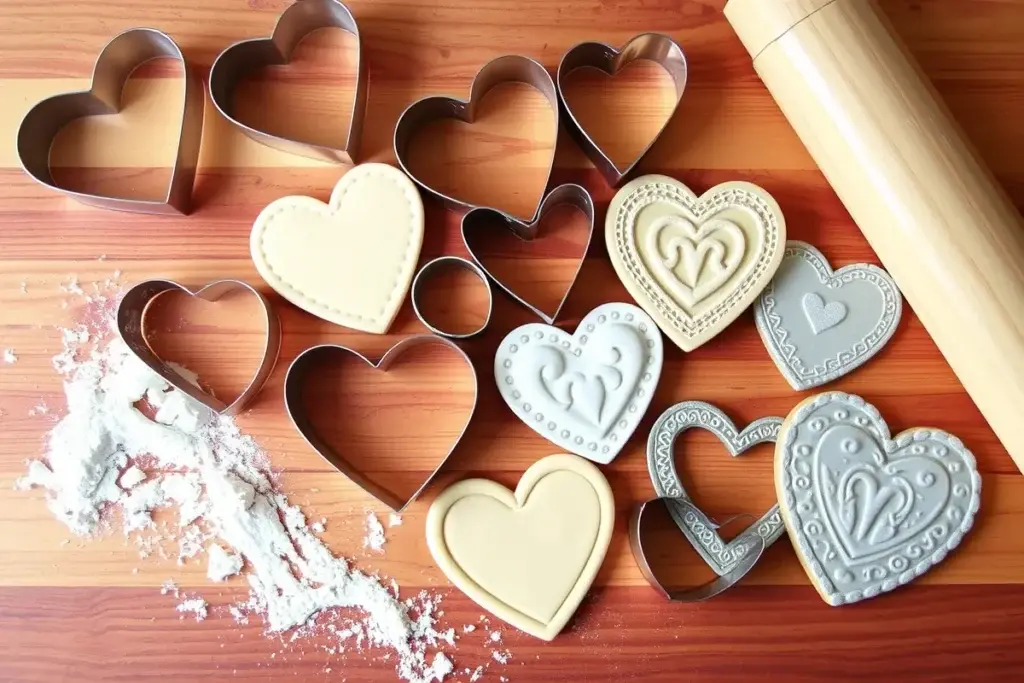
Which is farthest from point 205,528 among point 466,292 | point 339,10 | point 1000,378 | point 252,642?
point 1000,378

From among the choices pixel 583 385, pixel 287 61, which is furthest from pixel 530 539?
pixel 287 61

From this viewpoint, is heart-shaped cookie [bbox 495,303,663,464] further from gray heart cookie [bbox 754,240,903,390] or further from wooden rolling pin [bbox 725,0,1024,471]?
wooden rolling pin [bbox 725,0,1024,471]

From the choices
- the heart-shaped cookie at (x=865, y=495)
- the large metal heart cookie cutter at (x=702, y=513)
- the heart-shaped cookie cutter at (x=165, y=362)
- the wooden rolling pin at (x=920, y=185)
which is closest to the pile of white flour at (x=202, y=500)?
the heart-shaped cookie cutter at (x=165, y=362)

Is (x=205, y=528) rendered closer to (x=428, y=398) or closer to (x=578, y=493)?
(x=428, y=398)

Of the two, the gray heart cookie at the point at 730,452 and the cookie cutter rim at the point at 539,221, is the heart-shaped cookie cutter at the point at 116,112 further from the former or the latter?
the gray heart cookie at the point at 730,452

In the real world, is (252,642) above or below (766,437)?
above

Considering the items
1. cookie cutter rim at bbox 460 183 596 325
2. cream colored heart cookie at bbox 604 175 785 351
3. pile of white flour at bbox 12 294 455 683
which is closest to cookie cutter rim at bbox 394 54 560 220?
cookie cutter rim at bbox 460 183 596 325
